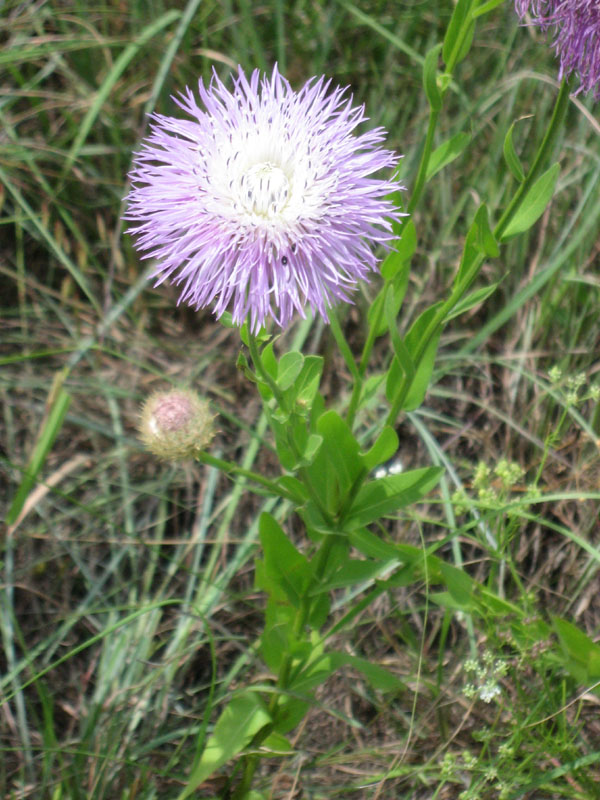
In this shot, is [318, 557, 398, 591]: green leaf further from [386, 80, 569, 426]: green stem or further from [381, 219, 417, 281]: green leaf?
[381, 219, 417, 281]: green leaf

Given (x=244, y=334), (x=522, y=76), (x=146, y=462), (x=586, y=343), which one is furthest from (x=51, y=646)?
(x=522, y=76)

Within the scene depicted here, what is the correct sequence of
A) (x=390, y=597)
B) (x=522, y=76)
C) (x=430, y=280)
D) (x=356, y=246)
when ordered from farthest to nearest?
(x=430, y=280) < (x=522, y=76) < (x=390, y=597) < (x=356, y=246)

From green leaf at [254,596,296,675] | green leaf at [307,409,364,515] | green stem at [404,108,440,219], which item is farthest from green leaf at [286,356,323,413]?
green leaf at [254,596,296,675]

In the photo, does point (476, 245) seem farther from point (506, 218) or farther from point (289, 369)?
point (289, 369)

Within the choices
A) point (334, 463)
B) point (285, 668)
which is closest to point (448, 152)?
point (334, 463)

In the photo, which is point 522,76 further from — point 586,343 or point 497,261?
point 586,343
